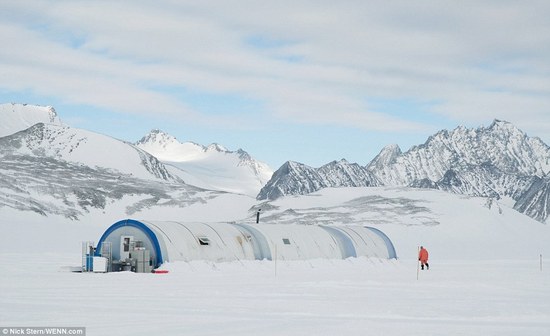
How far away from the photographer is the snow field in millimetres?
20750

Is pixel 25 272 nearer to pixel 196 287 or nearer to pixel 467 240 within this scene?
pixel 196 287

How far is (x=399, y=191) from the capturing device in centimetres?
16150

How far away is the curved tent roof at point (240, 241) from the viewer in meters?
46.6

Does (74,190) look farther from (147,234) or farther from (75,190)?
(147,234)

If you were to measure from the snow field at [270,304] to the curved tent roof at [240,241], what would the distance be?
149 inches

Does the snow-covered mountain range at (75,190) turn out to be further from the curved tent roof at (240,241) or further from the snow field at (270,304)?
the snow field at (270,304)

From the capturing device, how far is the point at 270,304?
26.4 meters

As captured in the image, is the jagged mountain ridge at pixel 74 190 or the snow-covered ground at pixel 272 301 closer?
the snow-covered ground at pixel 272 301

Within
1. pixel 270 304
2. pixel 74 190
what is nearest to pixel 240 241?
pixel 270 304

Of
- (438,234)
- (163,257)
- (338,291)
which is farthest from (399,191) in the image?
(338,291)

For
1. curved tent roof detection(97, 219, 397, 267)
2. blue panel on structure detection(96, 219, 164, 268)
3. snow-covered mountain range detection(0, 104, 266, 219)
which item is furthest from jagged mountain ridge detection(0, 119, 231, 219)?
blue panel on structure detection(96, 219, 164, 268)

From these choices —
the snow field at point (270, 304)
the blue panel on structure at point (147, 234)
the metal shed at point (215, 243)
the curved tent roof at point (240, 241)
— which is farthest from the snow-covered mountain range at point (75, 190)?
the snow field at point (270, 304)

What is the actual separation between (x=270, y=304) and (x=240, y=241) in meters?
25.3

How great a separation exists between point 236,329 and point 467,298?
12.7 metres
